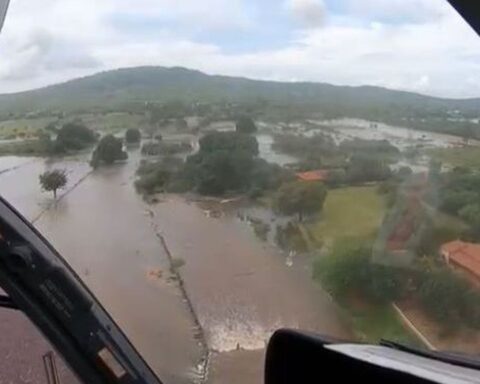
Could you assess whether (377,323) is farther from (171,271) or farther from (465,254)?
(171,271)

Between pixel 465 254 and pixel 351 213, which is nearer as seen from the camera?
pixel 465 254

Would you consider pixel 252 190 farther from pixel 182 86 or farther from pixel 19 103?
pixel 19 103

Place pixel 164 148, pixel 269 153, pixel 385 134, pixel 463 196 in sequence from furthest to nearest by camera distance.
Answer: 1. pixel 164 148
2. pixel 269 153
3. pixel 385 134
4. pixel 463 196

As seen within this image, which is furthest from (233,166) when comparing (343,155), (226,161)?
(343,155)

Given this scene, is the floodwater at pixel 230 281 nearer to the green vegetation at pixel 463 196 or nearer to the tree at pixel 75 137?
the tree at pixel 75 137

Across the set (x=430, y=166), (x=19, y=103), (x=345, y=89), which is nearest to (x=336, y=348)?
(x=430, y=166)

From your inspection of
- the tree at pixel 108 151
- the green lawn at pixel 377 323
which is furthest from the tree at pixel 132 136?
the green lawn at pixel 377 323
